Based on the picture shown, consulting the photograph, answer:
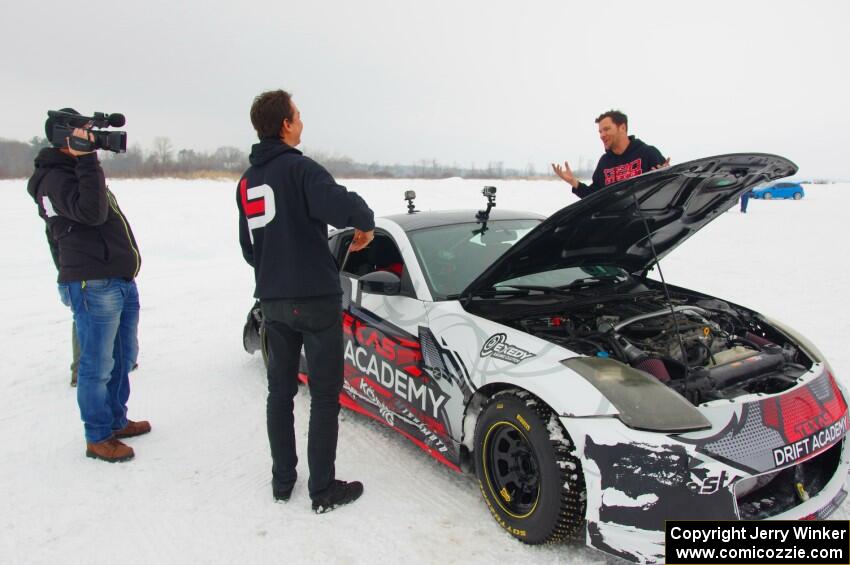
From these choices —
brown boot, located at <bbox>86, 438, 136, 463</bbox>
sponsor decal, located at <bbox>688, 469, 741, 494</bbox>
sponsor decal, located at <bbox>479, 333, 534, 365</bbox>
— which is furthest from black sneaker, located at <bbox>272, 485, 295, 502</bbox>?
sponsor decal, located at <bbox>688, 469, 741, 494</bbox>

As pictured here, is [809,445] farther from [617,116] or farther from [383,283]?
[617,116]

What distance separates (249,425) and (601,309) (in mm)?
2566

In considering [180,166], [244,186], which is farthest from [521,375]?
[180,166]

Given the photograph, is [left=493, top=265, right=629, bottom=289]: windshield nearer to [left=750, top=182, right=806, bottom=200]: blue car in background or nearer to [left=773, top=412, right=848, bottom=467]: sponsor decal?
[left=773, top=412, right=848, bottom=467]: sponsor decal

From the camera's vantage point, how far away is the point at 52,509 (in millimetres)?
2957

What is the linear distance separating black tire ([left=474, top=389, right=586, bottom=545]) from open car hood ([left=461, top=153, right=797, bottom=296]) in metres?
0.83

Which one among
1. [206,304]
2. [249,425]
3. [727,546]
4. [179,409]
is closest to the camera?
[727,546]

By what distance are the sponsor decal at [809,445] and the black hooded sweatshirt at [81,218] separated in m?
3.60

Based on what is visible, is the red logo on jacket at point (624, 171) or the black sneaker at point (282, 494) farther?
the red logo on jacket at point (624, 171)

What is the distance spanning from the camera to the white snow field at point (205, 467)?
8.51 feet

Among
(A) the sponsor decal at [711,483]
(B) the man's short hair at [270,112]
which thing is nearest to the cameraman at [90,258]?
(B) the man's short hair at [270,112]

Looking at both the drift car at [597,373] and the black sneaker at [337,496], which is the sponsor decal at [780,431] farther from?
the black sneaker at [337,496]

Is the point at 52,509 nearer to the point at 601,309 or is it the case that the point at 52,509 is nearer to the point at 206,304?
the point at 601,309

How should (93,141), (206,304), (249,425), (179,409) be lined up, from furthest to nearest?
(206,304)
(179,409)
(249,425)
(93,141)
